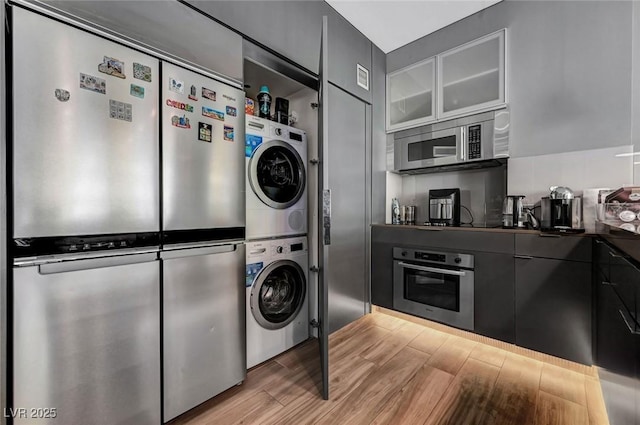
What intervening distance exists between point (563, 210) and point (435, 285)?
3.38ft

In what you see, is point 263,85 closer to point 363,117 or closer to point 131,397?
point 363,117

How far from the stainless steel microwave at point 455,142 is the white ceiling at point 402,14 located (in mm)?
935

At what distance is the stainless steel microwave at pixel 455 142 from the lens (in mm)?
2143

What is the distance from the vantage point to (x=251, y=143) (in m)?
1.70

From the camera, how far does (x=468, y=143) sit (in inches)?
89.4

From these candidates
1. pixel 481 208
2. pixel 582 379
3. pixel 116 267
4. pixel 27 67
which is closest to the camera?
pixel 27 67

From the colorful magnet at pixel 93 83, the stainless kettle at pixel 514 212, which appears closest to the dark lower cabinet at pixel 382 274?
the stainless kettle at pixel 514 212

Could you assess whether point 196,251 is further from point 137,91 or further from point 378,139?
point 378,139

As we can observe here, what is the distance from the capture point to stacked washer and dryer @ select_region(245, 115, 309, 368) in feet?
5.62

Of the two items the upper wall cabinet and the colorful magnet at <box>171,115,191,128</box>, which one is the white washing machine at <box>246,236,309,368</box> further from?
the upper wall cabinet

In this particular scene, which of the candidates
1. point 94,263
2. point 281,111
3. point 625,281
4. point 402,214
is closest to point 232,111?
point 281,111

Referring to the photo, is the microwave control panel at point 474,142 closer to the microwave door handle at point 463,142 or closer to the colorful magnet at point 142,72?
the microwave door handle at point 463,142

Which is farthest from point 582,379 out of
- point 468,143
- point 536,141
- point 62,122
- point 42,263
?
point 62,122

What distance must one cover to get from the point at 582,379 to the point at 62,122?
119 inches
